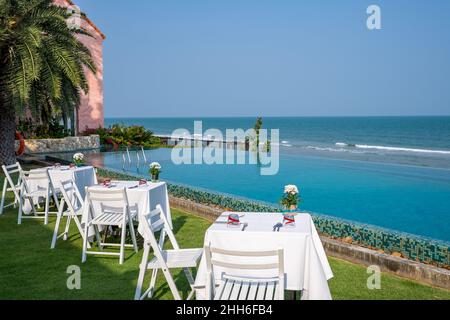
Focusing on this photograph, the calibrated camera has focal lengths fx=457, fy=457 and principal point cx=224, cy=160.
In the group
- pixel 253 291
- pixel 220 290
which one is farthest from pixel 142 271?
pixel 253 291

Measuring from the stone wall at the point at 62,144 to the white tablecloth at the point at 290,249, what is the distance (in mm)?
18934

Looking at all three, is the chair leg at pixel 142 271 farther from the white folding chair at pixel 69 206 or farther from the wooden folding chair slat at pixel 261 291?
the white folding chair at pixel 69 206

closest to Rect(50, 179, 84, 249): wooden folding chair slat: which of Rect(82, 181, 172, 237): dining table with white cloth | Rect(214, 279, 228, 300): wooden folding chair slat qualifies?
Rect(82, 181, 172, 237): dining table with white cloth

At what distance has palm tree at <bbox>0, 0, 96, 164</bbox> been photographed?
12.2 meters

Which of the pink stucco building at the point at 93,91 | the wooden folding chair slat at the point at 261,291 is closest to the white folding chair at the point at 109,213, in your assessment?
the wooden folding chair slat at the point at 261,291

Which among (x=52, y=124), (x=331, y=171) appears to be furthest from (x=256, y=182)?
(x=52, y=124)

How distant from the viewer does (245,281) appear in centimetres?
394

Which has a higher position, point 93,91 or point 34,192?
point 93,91

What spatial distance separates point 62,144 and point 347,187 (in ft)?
47.1

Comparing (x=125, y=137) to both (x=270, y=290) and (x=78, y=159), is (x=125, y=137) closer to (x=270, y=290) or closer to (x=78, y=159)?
(x=78, y=159)

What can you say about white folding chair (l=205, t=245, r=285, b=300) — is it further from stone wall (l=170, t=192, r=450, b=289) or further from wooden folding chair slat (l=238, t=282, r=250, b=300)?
stone wall (l=170, t=192, r=450, b=289)

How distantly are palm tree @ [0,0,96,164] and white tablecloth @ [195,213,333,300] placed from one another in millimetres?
9336

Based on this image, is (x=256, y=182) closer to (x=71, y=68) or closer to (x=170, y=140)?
(x=71, y=68)
